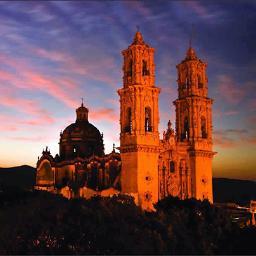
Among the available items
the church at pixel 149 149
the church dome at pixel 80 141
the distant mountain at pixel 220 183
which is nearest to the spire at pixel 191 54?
the church at pixel 149 149

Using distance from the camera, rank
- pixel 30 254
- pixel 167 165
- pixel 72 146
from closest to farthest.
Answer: pixel 30 254 → pixel 167 165 → pixel 72 146

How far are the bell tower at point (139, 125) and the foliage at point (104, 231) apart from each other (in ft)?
53.7

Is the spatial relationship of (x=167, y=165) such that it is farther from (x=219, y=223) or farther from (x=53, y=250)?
(x=53, y=250)

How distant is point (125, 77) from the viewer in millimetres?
46938

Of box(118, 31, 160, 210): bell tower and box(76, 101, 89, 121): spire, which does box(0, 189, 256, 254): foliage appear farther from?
box(76, 101, 89, 121): spire

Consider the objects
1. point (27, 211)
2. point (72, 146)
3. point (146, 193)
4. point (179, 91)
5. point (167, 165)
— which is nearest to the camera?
point (27, 211)

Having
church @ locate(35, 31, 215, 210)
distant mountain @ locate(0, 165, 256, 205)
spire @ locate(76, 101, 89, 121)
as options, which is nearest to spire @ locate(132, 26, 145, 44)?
church @ locate(35, 31, 215, 210)

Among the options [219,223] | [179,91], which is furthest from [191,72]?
[219,223]

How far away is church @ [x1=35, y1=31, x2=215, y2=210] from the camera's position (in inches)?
1751

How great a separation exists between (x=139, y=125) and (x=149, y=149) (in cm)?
246

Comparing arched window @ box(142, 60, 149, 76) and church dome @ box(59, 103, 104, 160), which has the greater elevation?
arched window @ box(142, 60, 149, 76)

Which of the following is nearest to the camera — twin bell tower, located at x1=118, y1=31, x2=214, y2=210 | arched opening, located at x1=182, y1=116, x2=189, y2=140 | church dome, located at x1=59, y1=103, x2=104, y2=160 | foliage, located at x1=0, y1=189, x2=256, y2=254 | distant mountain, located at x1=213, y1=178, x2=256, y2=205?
foliage, located at x1=0, y1=189, x2=256, y2=254

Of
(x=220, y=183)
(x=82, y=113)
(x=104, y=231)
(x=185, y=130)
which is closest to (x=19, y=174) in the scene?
(x=220, y=183)

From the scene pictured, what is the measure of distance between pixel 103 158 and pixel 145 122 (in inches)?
373
